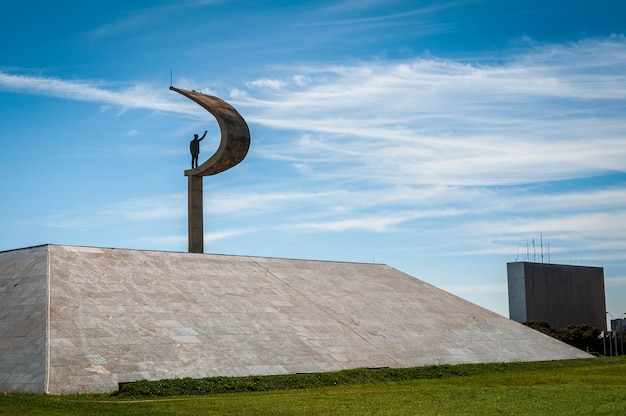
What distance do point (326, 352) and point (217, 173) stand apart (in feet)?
30.5

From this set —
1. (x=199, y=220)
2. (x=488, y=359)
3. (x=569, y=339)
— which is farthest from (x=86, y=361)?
(x=569, y=339)

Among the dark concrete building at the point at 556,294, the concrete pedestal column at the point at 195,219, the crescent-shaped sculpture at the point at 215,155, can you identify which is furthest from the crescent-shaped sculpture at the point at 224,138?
the dark concrete building at the point at 556,294

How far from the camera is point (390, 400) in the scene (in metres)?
19.1

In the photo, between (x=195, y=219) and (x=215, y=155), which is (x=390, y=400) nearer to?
(x=195, y=219)

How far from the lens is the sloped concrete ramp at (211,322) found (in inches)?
869

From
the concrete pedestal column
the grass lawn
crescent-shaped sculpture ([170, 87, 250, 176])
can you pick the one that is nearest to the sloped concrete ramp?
the concrete pedestal column

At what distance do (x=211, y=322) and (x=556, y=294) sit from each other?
34.2 meters

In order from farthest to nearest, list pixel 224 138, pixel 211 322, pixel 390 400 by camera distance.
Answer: pixel 224 138 < pixel 211 322 < pixel 390 400

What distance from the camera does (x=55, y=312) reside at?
23219 mm

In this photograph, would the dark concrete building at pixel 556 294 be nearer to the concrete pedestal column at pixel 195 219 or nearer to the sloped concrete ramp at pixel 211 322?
the sloped concrete ramp at pixel 211 322

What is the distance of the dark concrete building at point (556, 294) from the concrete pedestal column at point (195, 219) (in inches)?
1055

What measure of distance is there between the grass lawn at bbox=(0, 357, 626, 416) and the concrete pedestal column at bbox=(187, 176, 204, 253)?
10.0 m

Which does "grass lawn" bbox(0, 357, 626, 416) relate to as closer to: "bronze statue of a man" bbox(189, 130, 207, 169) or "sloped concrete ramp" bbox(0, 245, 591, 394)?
"sloped concrete ramp" bbox(0, 245, 591, 394)

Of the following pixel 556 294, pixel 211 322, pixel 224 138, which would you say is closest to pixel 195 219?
pixel 224 138
